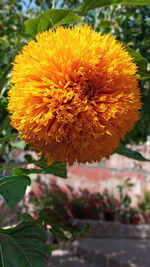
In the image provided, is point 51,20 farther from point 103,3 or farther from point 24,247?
point 24,247

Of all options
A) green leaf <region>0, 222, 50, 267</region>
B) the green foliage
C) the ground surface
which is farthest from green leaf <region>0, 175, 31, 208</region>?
the green foliage

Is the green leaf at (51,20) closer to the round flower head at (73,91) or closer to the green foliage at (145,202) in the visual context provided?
the round flower head at (73,91)

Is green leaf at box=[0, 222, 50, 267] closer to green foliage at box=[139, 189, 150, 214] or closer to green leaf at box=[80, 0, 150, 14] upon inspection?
green leaf at box=[80, 0, 150, 14]

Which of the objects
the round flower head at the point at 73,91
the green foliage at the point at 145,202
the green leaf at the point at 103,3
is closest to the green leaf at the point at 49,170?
the round flower head at the point at 73,91

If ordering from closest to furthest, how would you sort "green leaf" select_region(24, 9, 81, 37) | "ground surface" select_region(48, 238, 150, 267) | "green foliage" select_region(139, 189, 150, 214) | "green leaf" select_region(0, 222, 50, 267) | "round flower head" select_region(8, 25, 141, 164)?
"round flower head" select_region(8, 25, 141, 164), "green leaf" select_region(24, 9, 81, 37), "green leaf" select_region(0, 222, 50, 267), "ground surface" select_region(48, 238, 150, 267), "green foliage" select_region(139, 189, 150, 214)

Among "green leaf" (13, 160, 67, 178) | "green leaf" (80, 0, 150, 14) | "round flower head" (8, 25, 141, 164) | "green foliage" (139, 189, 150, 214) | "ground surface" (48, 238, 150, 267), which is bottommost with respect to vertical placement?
"ground surface" (48, 238, 150, 267)

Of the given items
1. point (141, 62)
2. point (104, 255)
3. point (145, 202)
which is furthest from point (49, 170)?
point (145, 202)

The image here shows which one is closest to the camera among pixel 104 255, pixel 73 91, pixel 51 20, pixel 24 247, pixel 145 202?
pixel 73 91

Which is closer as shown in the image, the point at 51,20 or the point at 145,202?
the point at 51,20
